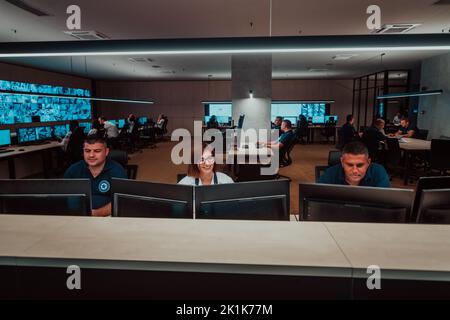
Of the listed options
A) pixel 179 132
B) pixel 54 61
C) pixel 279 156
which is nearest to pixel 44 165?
pixel 54 61

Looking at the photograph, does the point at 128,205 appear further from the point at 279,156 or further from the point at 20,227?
the point at 279,156

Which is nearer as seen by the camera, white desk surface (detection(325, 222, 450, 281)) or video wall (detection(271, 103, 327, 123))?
white desk surface (detection(325, 222, 450, 281))

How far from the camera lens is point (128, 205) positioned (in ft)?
5.61

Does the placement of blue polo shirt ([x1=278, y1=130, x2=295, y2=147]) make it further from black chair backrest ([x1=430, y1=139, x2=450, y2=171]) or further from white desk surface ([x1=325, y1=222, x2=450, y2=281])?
white desk surface ([x1=325, y1=222, x2=450, y2=281])

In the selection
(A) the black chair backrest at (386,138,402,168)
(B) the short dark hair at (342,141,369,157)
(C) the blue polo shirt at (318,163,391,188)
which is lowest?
(A) the black chair backrest at (386,138,402,168)

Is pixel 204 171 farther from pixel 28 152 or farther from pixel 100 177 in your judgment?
pixel 28 152

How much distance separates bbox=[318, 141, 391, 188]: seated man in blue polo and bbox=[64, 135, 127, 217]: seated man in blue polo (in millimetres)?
1795

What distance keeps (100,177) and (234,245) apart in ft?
5.94

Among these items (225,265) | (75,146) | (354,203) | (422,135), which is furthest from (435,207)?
(422,135)

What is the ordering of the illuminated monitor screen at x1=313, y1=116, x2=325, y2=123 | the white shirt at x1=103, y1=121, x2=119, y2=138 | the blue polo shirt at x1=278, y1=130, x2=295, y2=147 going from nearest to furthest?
the blue polo shirt at x1=278, y1=130, x2=295, y2=147, the white shirt at x1=103, y1=121, x2=119, y2=138, the illuminated monitor screen at x1=313, y1=116, x2=325, y2=123

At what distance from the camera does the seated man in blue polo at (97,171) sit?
2689 millimetres

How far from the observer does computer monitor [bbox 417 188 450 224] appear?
1.56m

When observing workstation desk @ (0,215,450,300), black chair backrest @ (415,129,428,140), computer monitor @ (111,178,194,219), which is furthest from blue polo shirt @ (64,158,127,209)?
black chair backrest @ (415,129,428,140)

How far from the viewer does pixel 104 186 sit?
2.70 m
